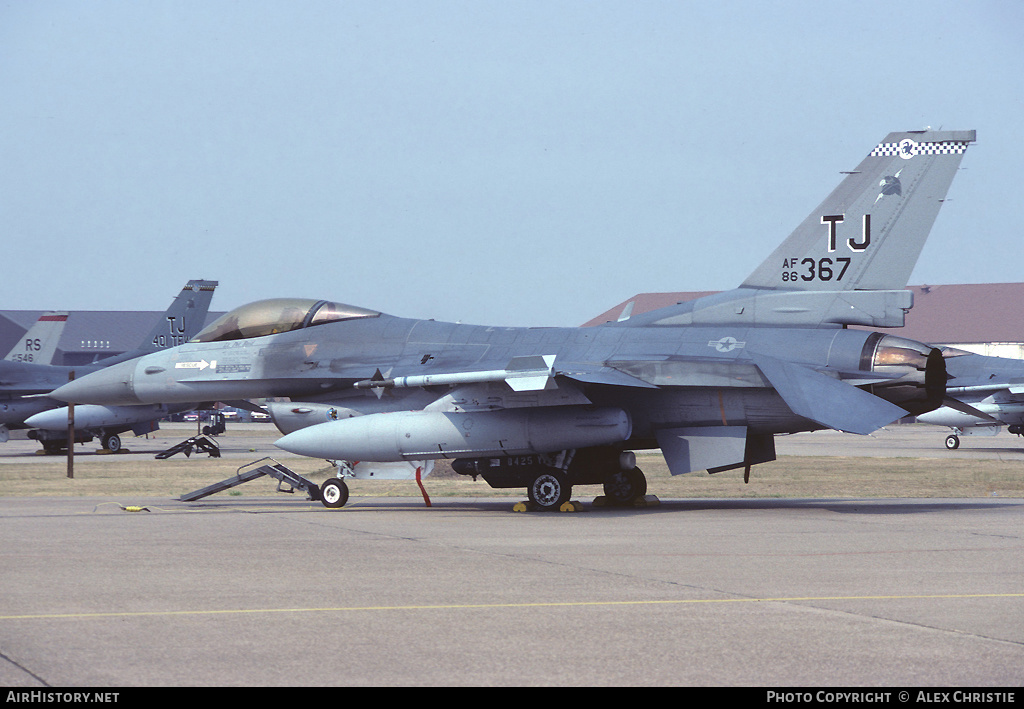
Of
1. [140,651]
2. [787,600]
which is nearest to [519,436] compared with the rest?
[787,600]

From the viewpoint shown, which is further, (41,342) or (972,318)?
(972,318)

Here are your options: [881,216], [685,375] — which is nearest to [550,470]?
[685,375]

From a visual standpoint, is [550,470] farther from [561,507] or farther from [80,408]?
[80,408]

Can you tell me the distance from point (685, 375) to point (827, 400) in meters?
2.04

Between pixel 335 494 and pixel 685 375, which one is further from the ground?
pixel 685 375

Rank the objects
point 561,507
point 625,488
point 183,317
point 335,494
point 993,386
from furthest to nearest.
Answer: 1. point 183,317
2. point 993,386
3. point 625,488
4. point 335,494
5. point 561,507

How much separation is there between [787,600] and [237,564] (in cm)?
502

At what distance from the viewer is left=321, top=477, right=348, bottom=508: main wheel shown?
1773 centimetres

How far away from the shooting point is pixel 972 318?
87.4 m

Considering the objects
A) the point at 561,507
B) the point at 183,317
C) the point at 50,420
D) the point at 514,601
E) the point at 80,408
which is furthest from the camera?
the point at 183,317

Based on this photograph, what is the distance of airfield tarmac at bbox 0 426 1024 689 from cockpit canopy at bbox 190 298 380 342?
4.12 m

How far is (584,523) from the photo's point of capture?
14.8m

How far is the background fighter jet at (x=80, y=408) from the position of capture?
41.1 metres
